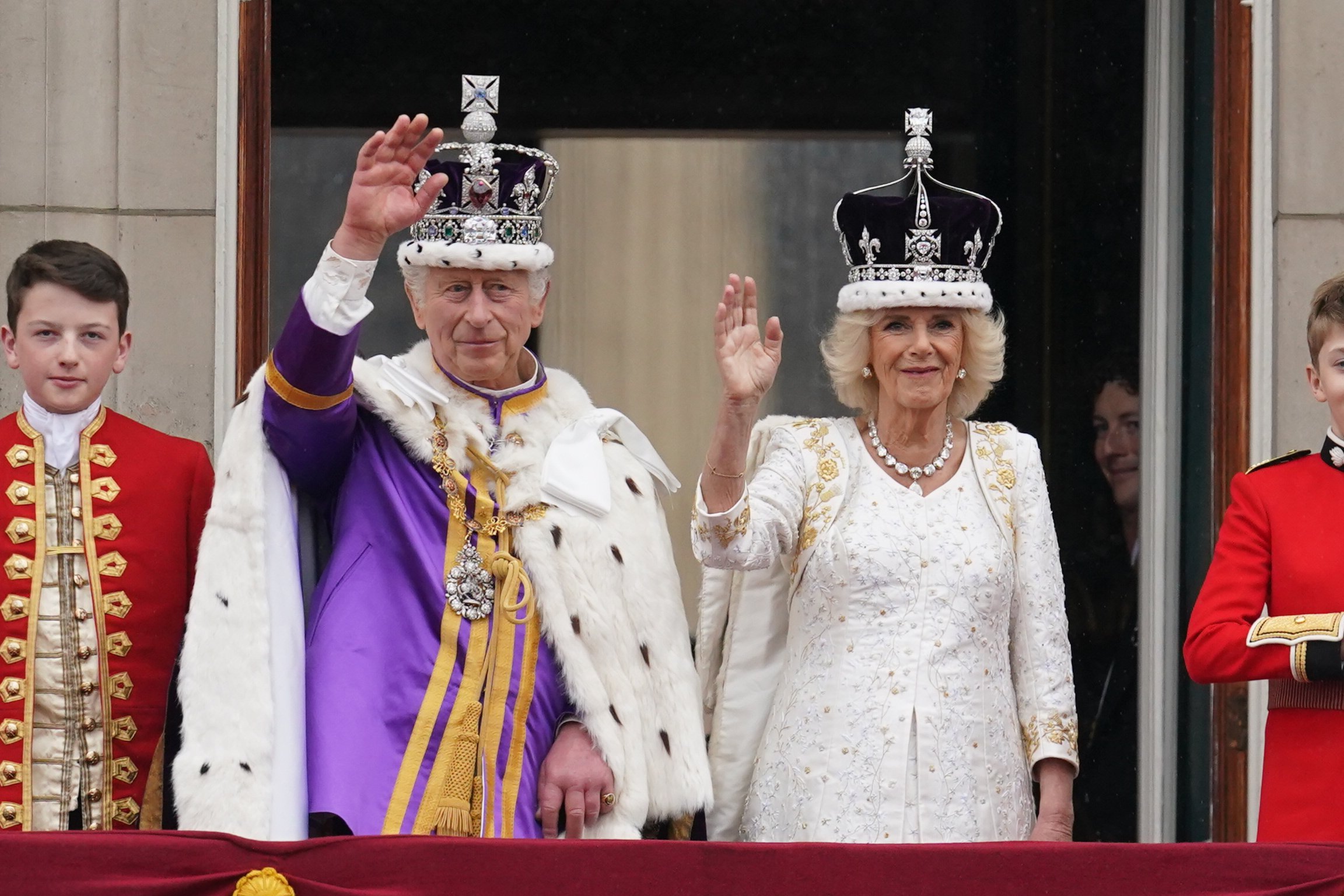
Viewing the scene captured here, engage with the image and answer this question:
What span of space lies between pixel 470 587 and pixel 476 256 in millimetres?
642

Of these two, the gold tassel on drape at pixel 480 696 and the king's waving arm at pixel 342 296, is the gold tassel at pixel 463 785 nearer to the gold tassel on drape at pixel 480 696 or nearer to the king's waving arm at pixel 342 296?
the gold tassel on drape at pixel 480 696

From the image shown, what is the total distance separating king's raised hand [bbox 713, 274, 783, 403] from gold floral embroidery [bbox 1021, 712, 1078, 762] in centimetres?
86

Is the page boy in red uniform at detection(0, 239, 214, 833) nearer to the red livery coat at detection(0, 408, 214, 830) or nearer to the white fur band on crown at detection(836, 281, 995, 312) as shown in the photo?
the red livery coat at detection(0, 408, 214, 830)

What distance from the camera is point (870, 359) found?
425cm

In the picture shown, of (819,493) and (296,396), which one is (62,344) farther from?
(819,493)

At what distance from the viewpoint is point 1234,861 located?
3109 millimetres

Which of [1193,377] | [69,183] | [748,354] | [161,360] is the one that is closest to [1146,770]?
[1193,377]

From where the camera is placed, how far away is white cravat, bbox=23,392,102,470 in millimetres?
3863

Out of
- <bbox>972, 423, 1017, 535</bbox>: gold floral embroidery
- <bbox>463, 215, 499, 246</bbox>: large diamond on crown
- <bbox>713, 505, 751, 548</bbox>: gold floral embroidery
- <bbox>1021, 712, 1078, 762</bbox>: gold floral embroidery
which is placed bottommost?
<bbox>1021, 712, 1078, 762</bbox>: gold floral embroidery

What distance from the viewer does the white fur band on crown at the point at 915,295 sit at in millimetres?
4152

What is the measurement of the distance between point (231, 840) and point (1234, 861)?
4.91 feet

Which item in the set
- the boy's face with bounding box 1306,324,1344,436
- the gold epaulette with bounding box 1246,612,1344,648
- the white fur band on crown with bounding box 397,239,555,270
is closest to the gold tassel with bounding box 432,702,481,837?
the white fur band on crown with bounding box 397,239,555,270

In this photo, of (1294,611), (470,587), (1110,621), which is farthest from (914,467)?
(1110,621)

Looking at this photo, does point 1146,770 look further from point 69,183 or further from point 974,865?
point 69,183
